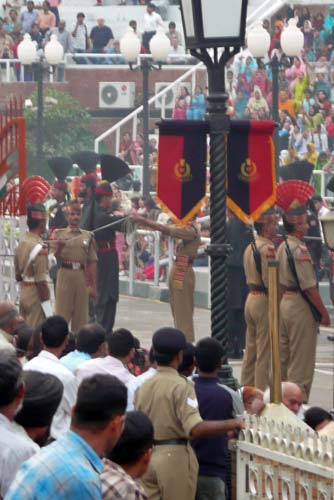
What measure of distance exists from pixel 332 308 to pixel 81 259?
17.3 ft

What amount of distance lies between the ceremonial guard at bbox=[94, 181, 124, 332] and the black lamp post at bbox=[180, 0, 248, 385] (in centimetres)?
849

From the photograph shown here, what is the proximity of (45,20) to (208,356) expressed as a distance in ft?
107

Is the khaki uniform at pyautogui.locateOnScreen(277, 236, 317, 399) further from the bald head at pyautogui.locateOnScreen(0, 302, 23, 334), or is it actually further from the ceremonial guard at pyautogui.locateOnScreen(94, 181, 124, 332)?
the ceremonial guard at pyautogui.locateOnScreen(94, 181, 124, 332)

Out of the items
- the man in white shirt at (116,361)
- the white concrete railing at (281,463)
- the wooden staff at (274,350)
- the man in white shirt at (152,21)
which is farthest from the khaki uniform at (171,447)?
the man in white shirt at (152,21)

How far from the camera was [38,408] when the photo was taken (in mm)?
6422

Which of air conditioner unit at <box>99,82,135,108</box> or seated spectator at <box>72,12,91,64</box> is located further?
seated spectator at <box>72,12,91,64</box>

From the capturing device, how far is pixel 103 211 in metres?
18.6

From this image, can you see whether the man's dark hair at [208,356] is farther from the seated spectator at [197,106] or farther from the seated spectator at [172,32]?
the seated spectator at [172,32]

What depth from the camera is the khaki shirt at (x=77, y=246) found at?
17078mm

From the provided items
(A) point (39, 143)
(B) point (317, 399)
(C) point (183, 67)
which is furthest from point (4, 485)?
(C) point (183, 67)

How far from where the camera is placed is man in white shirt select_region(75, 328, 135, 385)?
936 centimetres

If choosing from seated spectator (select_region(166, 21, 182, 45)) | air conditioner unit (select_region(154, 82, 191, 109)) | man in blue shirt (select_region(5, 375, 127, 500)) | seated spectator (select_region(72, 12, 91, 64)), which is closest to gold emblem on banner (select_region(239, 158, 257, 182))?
man in blue shirt (select_region(5, 375, 127, 500))

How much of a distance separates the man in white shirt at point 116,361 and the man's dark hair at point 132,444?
2873 millimetres

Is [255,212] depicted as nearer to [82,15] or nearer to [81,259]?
[81,259]
